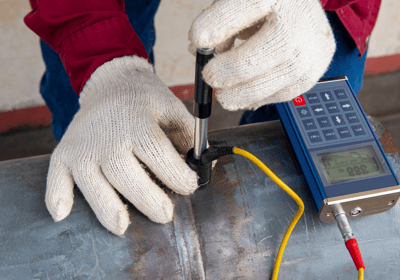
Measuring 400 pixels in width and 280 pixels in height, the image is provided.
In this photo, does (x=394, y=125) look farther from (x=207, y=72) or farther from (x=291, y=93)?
(x=207, y=72)

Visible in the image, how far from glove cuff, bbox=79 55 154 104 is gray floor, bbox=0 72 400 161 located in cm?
116

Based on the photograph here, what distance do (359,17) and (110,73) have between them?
617 millimetres

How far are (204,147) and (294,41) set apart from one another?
22 centimetres

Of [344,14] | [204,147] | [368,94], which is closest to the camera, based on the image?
[204,147]

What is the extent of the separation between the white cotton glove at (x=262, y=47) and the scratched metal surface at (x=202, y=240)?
0.18 meters

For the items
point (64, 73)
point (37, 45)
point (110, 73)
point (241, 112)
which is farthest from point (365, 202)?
point (37, 45)

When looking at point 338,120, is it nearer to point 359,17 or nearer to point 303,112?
point 303,112

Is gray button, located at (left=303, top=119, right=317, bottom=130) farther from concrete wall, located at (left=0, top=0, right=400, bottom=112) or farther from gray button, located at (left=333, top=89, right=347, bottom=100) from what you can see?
concrete wall, located at (left=0, top=0, right=400, bottom=112)

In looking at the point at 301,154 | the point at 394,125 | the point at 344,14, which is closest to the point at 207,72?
the point at 301,154

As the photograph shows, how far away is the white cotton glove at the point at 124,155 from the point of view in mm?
570

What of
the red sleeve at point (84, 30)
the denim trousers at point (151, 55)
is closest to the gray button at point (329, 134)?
the denim trousers at point (151, 55)

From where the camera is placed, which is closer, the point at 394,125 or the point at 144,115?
the point at 144,115

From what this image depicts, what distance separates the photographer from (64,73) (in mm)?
1151

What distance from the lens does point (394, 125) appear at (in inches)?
76.3
